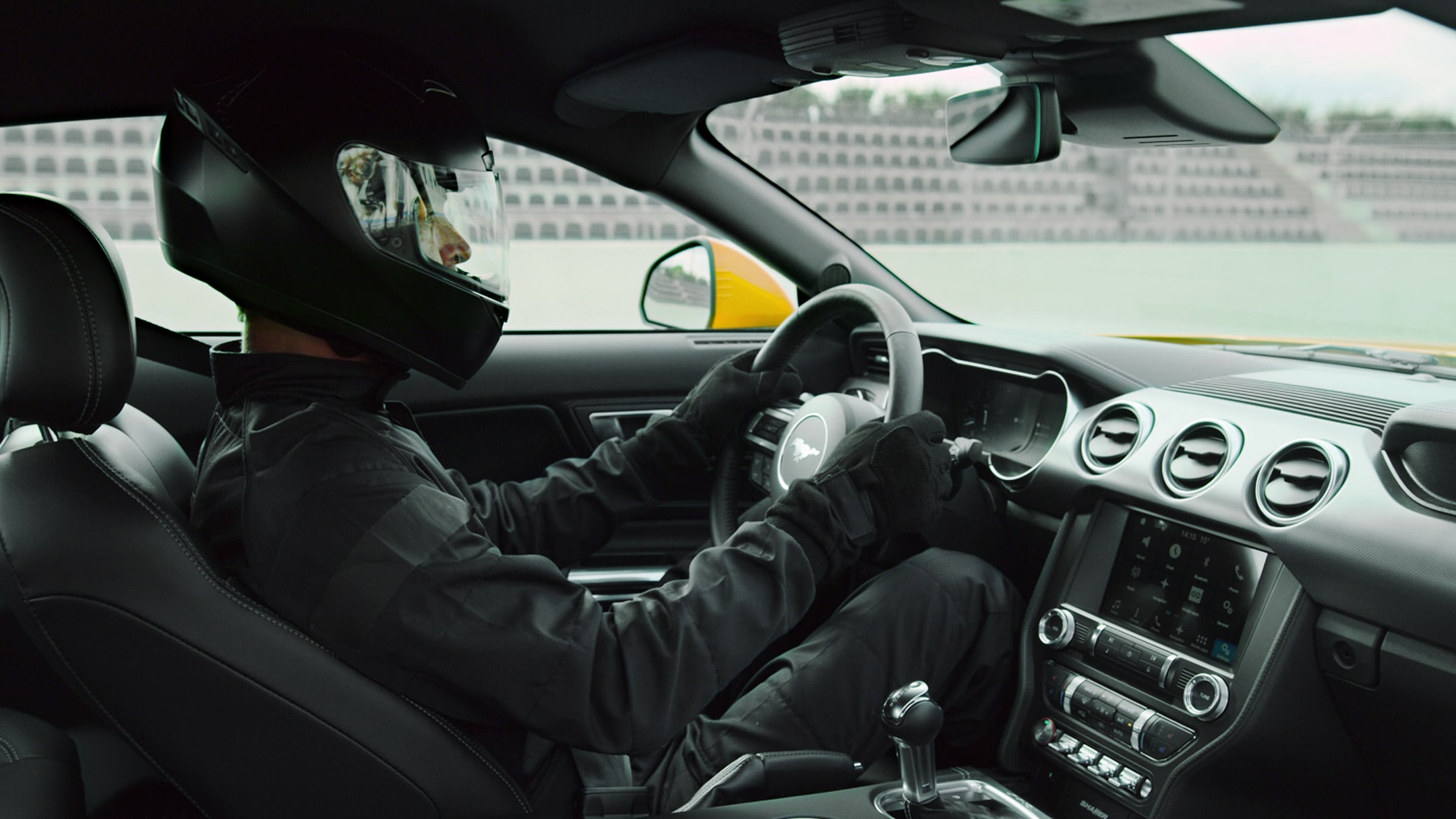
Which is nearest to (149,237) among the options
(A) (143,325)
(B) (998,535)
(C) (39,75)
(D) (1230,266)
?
(A) (143,325)

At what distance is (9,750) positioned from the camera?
154cm

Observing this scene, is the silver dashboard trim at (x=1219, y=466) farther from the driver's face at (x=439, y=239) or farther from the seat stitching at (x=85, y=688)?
the seat stitching at (x=85, y=688)

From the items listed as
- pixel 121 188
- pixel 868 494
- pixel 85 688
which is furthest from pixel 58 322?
pixel 121 188

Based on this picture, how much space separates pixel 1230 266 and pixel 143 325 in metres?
4.95

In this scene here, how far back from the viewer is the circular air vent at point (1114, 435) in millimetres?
1966

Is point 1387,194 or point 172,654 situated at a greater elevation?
point 1387,194

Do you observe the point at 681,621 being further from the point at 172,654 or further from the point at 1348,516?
the point at 1348,516

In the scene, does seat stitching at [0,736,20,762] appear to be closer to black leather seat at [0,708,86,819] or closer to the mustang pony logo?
black leather seat at [0,708,86,819]

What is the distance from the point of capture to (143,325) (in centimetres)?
264

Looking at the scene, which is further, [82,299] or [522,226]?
[522,226]

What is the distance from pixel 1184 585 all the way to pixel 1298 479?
10.0 inches

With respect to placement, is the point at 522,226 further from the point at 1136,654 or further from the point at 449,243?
the point at 1136,654

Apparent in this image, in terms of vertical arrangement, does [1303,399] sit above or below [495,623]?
above

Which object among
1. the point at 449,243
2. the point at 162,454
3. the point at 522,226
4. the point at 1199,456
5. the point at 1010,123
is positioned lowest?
the point at 162,454
